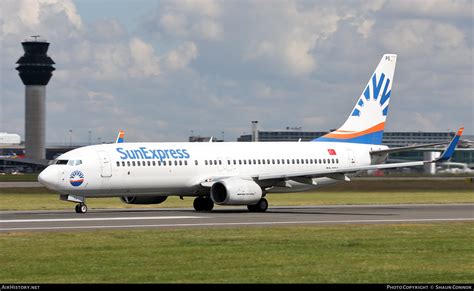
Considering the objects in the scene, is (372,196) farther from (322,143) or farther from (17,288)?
(17,288)

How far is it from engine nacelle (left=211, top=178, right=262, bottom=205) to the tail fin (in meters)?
10.3

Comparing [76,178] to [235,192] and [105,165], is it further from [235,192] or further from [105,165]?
[235,192]

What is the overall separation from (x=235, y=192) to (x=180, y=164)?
11.0 feet

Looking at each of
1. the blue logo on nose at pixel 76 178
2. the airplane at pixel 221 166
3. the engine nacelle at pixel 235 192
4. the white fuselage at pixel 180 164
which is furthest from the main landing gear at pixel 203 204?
the blue logo on nose at pixel 76 178

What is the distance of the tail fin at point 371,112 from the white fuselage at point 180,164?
119 cm

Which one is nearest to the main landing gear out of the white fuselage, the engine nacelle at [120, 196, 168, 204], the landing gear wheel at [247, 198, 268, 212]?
the white fuselage

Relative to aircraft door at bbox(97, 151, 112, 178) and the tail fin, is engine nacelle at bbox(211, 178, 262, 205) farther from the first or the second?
the tail fin

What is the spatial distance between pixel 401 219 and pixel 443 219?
180cm

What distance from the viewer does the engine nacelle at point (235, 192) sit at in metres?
45.8

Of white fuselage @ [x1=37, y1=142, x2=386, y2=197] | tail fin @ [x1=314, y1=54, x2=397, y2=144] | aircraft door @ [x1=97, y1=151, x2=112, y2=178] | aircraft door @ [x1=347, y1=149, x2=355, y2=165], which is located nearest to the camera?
white fuselage @ [x1=37, y1=142, x2=386, y2=197]

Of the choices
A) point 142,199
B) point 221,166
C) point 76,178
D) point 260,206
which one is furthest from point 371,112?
point 76,178

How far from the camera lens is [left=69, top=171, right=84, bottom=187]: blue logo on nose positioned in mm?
43750

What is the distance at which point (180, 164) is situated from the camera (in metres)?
47.2

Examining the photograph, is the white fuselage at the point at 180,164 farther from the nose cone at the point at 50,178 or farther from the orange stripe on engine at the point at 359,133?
the orange stripe on engine at the point at 359,133
